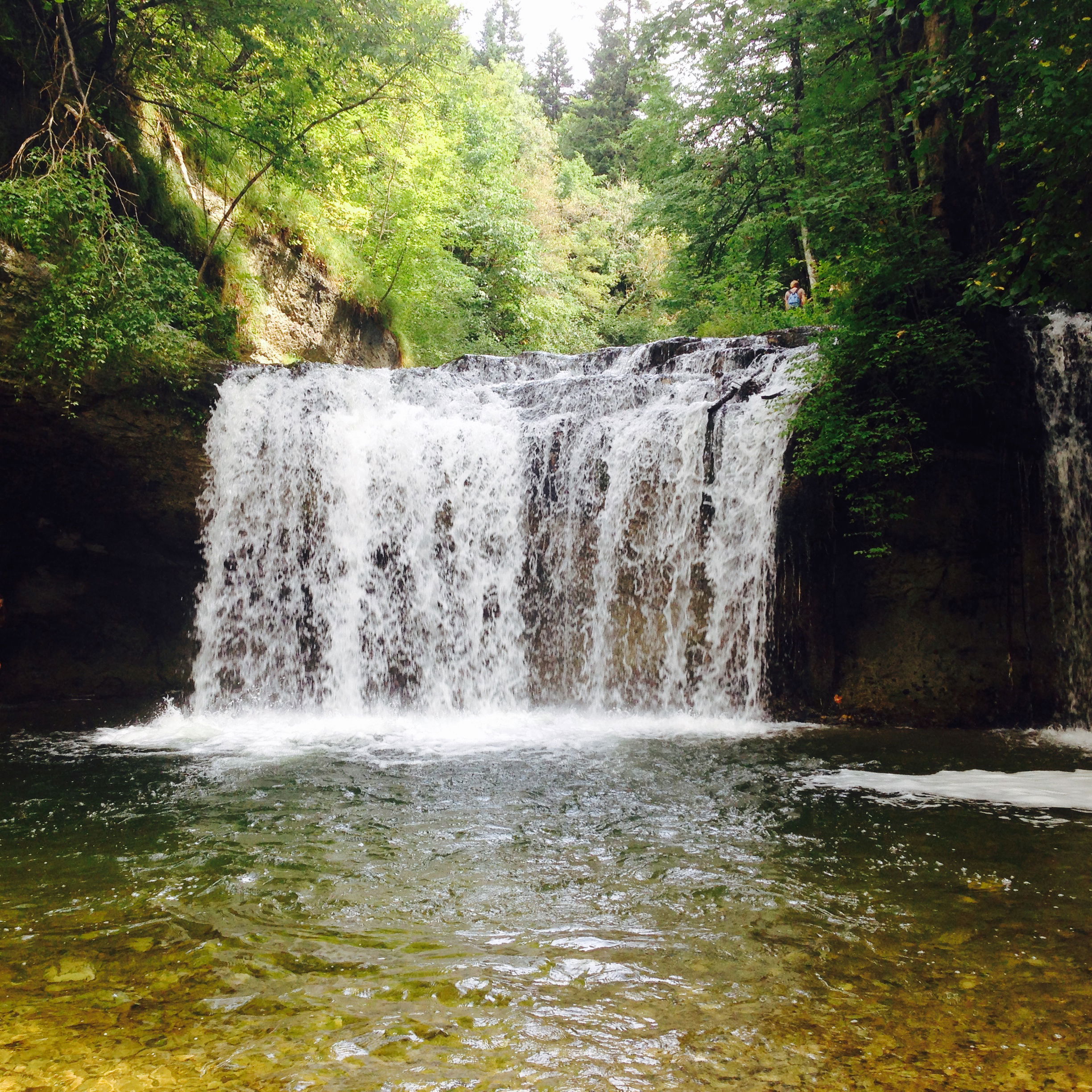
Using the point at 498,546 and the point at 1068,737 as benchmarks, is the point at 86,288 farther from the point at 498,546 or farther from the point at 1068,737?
the point at 1068,737

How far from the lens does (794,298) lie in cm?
1527

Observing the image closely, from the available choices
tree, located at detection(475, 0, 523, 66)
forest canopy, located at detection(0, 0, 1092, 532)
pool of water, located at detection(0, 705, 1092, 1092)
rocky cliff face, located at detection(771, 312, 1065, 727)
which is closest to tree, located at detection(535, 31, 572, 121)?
tree, located at detection(475, 0, 523, 66)

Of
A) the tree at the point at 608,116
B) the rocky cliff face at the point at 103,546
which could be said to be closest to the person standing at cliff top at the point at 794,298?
the rocky cliff face at the point at 103,546

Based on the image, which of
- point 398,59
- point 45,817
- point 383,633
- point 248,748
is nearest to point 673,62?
point 398,59

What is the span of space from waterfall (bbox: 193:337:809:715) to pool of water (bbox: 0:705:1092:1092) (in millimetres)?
2852

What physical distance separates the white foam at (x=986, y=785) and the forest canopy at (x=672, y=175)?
3.26 meters

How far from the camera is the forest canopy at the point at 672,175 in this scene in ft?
27.8

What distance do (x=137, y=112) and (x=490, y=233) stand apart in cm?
1253

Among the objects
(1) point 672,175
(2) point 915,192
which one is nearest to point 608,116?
(1) point 672,175

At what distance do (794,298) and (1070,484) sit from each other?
25.9ft

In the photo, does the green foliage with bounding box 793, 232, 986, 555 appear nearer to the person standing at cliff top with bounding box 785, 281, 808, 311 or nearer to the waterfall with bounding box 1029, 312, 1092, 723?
the waterfall with bounding box 1029, 312, 1092, 723

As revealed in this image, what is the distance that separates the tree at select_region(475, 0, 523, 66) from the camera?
53.7 m

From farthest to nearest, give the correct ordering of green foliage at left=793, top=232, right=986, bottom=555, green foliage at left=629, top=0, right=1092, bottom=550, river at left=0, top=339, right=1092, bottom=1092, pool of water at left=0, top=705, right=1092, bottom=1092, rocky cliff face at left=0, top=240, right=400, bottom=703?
rocky cliff face at left=0, top=240, right=400, bottom=703
green foliage at left=793, top=232, right=986, bottom=555
green foliage at left=629, top=0, right=1092, bottom=550
river at left=0, top=339, right=1092, bottom=1092
pool of water at left=0, top=705, right=1092, bottom=1092

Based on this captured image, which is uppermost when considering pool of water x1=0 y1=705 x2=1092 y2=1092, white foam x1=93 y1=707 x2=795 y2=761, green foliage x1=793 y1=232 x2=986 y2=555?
green foliage x1=793 y1=232 x2=986 y2=555
